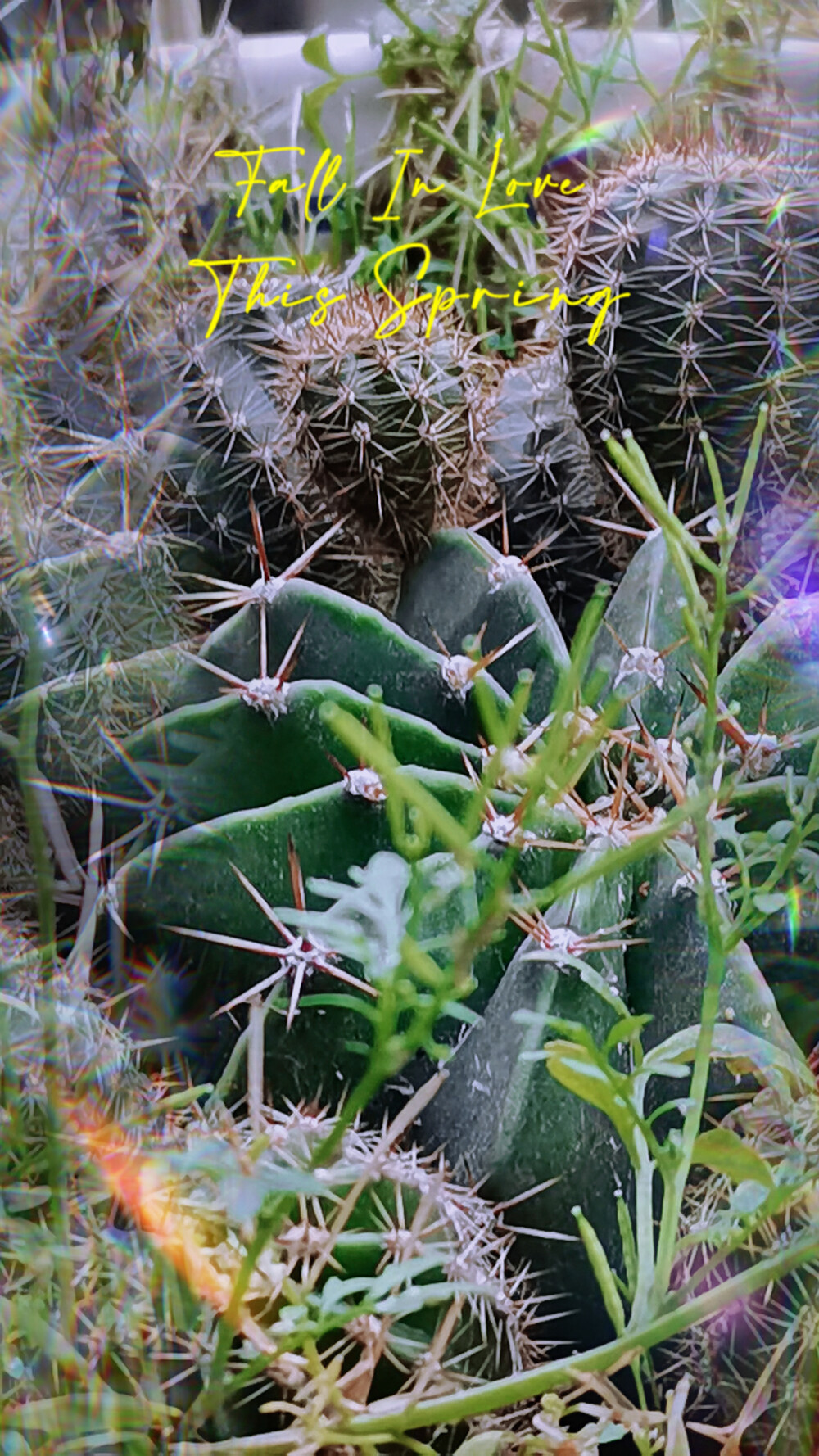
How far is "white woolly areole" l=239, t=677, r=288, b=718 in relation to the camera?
0.49 m

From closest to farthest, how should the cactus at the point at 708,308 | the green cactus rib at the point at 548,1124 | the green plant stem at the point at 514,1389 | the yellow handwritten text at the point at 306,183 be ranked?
the green plant stem at the point at 514,1389
the green cactus rib at the point at 548,1124
the cactus at the point at 708,308
the yellow handwritten text at the point at 306,183

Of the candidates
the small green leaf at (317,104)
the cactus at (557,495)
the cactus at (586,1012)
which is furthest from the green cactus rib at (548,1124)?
the small green leaf at (317,104)

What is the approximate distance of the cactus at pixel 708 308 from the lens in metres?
0.62

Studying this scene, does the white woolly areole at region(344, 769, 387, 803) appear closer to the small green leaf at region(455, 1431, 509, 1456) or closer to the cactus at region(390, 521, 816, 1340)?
the cactus at region(390, 521, 816, 1340)

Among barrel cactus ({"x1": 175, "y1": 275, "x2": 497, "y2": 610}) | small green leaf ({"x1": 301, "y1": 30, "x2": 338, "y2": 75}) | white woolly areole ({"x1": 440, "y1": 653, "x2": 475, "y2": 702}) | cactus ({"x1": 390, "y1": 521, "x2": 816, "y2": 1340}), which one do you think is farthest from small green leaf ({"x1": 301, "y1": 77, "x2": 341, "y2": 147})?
cactus ({"x1": 390, "y1": 521, "x2": 816, "y2": 1340})

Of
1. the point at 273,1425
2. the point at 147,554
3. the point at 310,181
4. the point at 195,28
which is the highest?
the point at 195,28

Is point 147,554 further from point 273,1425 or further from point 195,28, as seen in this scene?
point 195,28

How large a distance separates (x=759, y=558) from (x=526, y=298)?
299 mm

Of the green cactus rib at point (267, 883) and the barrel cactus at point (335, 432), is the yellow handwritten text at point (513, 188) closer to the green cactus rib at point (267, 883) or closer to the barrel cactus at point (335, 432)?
the barrel cactus at point (335, 432)

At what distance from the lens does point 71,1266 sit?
0.95 feet

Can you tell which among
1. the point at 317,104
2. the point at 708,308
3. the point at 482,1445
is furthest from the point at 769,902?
the point at 317,104

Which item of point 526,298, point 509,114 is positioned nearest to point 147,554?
point 526,298

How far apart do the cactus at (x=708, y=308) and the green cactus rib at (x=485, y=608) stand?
124mm

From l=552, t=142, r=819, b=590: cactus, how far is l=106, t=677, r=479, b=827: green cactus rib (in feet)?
0.85
